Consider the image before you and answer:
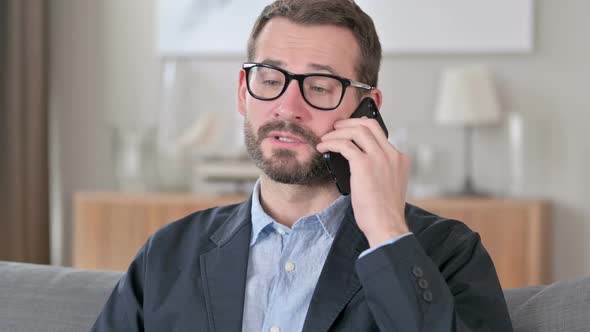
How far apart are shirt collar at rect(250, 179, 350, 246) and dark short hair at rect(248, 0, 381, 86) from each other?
0.27 metres

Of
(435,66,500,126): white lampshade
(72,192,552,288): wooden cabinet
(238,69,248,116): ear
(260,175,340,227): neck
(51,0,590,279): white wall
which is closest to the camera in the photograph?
(260,175,340,227): neck

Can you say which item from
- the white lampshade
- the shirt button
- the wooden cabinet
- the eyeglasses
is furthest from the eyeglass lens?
the white lampshade

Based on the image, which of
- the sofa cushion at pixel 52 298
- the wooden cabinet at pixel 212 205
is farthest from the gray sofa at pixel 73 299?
the wooden cabinet at pixel 212 205

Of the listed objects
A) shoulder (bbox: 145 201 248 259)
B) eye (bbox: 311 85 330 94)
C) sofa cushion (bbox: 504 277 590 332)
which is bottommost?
sofa cushion (bbox: 504 277 590 332)

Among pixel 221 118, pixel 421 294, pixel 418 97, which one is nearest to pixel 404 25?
pixel 418 97

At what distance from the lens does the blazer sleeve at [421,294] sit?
1.34 metres

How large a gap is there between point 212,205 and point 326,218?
2394 mm

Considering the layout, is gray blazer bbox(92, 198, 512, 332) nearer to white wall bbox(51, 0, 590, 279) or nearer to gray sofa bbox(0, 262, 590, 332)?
gray sofa bbox(0, 262, 590, 332)

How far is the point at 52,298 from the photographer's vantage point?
5.51 feet

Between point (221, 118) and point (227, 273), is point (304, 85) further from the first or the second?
point (221, 118)

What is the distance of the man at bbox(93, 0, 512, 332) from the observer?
1407 millimetres

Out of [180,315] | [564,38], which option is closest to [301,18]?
[180,315]

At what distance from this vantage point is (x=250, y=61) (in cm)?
175

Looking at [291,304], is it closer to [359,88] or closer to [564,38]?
[359,88]
